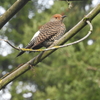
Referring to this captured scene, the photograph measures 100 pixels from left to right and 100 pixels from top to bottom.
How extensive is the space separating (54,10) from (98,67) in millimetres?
5916

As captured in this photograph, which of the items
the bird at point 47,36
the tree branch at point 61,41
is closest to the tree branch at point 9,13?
the tree branch at point 61,41

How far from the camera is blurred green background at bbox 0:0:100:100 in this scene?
8617 mm

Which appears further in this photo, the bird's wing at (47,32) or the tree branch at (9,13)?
the bird's wing at (47,32)

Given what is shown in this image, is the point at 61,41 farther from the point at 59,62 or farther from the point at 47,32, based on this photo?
the point at 59,62

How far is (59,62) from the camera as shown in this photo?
13461mm

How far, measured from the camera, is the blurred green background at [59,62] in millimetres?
8617

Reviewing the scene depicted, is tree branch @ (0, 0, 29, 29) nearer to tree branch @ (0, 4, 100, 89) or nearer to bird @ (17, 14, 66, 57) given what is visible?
tree branch @ (0, 4, 100, 89)

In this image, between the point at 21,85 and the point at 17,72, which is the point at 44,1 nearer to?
the point at 21,85

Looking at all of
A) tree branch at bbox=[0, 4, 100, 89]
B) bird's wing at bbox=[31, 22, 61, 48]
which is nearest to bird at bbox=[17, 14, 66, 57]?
bird's wing at bbox=[31, 22, 61, 48]

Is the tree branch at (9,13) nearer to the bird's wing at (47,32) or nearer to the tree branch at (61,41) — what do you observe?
the tree branch at (61,41)

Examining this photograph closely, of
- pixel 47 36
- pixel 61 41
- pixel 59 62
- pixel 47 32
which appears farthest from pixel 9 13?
pixel 59 62

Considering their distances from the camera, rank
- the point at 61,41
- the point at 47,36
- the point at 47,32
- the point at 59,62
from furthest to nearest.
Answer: the point at 59,62 < the point at 47,32 < the point at 47,36 < the point at 61,41

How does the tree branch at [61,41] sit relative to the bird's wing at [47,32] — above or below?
below

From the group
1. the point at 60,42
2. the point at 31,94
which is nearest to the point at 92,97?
the point at 60,42
